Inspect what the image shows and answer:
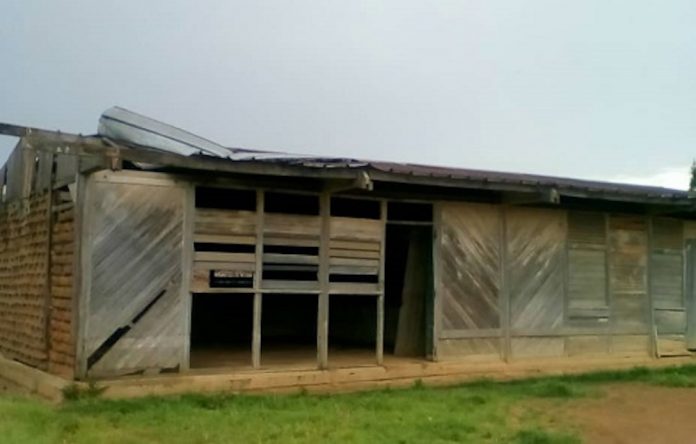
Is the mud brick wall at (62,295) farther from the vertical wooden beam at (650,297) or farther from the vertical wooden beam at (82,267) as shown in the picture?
the vertical wooden beam at (650,297)

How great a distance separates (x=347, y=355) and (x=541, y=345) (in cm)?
Answer: 295

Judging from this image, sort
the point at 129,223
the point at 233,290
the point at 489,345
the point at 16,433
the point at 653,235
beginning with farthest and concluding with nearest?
the point at 653,235 < the point at 489,345 < the point at 233,290 < the point at 129,223 < the point at 16,433

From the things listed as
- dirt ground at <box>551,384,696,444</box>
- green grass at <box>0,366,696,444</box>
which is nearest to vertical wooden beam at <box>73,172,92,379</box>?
green grass at <box>0,366,696,444</box>

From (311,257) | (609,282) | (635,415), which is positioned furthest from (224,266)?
(609,282)

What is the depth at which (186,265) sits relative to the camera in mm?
8695

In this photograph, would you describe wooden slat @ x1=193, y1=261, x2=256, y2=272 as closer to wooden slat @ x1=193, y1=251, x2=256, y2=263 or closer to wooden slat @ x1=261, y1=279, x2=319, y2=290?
wooden slat @ x1=193, y1=251, x2=256, y2=263

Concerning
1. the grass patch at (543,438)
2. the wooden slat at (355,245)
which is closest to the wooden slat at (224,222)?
the wooden slat at (355,245)

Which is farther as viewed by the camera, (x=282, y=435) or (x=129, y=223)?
(x=129, y=223)

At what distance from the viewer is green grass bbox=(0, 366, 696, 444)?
654 centimetres

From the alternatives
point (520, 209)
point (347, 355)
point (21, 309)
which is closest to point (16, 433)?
point (21, 309)

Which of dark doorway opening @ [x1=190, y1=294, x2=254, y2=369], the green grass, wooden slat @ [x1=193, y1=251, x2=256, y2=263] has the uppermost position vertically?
wooden slat @ [x1=193, y1=251, x2=256, y2=263]

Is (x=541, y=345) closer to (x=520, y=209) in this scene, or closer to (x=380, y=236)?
(x=520, y=209)

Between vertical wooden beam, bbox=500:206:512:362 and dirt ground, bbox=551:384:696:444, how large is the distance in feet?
4.93

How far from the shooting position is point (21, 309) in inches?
420
